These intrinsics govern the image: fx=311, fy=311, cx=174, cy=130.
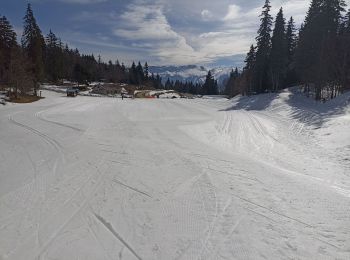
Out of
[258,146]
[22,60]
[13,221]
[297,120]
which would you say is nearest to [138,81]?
[22,60]

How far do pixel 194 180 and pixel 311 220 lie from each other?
349 centimetres

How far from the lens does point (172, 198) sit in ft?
25.4

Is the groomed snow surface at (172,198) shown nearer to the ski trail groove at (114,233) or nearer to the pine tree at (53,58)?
the ski trail groove at (114,233)

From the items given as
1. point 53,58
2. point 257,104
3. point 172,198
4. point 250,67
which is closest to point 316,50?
point 257,104

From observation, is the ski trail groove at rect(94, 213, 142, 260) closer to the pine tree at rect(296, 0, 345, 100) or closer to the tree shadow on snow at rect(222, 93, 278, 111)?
the tree shadow on snow at rect(222, 93, 278, 111)

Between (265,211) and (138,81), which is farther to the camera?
(138,81)

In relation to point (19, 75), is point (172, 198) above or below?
below

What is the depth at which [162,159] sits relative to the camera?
37.9 feet

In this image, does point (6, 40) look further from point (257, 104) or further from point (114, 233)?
point (114, 233)

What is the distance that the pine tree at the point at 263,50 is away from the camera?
167 feet

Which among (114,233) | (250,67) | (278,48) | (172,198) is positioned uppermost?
(278,48)

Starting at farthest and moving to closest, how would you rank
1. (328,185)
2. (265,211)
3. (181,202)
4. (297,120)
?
(297,120)
(328,185)
(181,202)
(265,211)

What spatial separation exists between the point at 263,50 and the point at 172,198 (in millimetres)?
A: 49945

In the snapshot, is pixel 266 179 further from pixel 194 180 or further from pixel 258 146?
pixel 258 146
